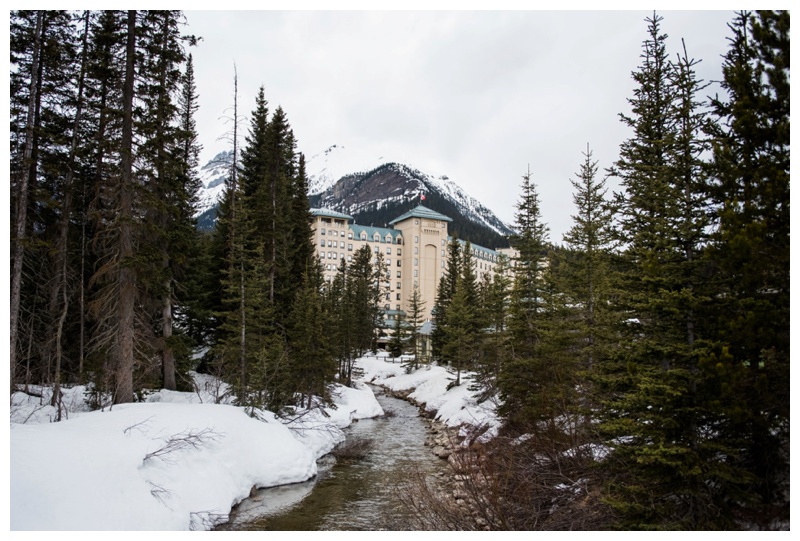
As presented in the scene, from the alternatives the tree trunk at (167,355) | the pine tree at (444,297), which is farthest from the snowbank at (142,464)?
the pine tree at (444,297)

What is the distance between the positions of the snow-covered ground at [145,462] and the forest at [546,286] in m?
→ 1.85

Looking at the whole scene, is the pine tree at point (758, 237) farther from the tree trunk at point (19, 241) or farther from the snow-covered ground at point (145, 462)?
the tree trunk at point (19, 241)

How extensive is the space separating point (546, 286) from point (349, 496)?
42.5 ft

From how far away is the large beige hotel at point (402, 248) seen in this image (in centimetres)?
11738

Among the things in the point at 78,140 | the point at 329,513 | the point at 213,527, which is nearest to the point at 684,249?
the point at 329,513

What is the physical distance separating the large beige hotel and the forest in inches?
3265

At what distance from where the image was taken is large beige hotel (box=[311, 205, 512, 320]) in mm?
117375

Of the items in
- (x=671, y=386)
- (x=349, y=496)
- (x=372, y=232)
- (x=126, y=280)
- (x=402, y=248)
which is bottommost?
(x=349, y=496)

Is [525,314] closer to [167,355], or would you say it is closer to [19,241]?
[167,355]

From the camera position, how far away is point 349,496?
1529 centimetres

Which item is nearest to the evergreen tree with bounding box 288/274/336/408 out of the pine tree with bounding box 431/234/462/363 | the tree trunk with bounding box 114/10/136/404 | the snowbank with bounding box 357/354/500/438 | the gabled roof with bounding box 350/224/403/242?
the snowbank with bounding box 357/354/500/438

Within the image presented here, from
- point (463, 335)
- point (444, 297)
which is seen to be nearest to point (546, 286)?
point (463, 335)

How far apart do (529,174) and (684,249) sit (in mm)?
18024

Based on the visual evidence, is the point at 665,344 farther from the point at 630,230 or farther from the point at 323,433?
the point at 323,433
